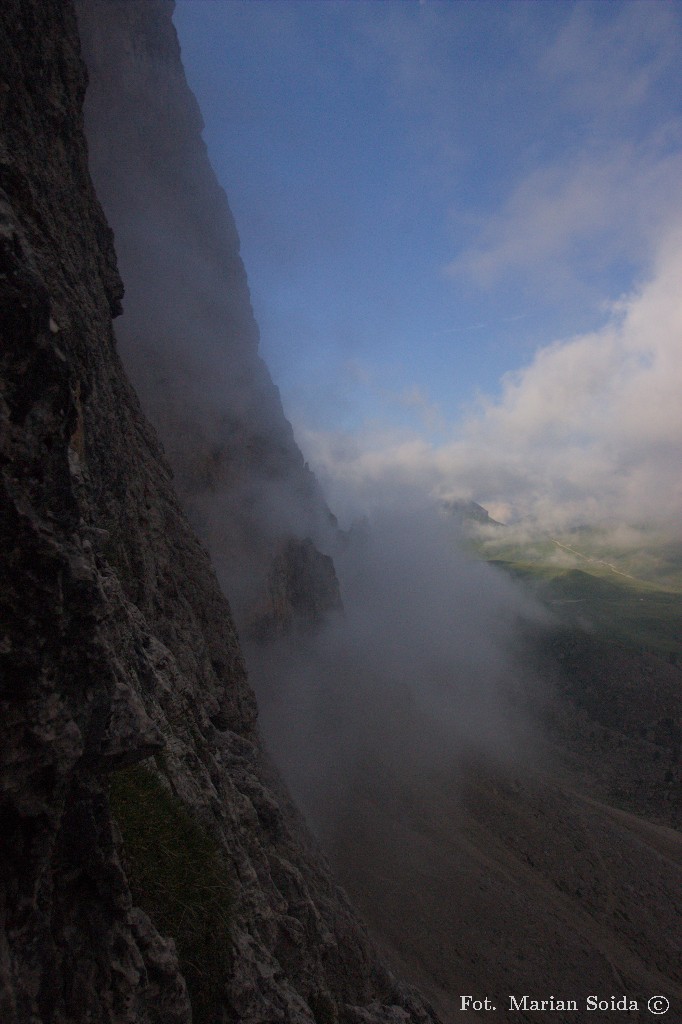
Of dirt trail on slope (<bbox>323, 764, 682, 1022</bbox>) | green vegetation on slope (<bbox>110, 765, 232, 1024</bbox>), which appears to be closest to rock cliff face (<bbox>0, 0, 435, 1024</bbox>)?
green vegetation on slope (<bbox>110, 765, 232, 1024</bbox>)

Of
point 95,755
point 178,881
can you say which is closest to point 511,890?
point 178,881

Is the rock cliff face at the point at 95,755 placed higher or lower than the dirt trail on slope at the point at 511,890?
higher

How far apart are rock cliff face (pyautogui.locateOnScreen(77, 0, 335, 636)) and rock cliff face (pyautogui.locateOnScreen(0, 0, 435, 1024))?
28.8 metres

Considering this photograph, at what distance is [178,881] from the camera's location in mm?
6031

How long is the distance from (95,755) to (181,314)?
5203 centimetres

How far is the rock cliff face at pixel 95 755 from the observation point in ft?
12.4

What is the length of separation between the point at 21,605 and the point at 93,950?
10.2 feet

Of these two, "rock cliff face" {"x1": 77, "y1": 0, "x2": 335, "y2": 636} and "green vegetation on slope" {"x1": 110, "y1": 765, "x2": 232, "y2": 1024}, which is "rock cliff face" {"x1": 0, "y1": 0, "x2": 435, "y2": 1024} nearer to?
"green vegetation on slope" {"x1": 110, "y1": 765, "x2": 232, "y2": 1024}

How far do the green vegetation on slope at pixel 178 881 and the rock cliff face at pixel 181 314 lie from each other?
35.6 metres

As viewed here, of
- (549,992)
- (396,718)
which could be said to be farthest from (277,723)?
(549,992)

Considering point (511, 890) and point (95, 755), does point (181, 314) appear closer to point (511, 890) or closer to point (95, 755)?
point (95, 755)

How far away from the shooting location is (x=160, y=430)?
1610 inches

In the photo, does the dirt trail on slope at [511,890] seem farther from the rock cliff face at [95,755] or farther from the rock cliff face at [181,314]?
the rock cliff face at [181,314]

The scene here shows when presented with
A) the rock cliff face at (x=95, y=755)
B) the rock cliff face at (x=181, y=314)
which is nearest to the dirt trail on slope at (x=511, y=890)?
the rock cliff face at (x=95, y=755)
